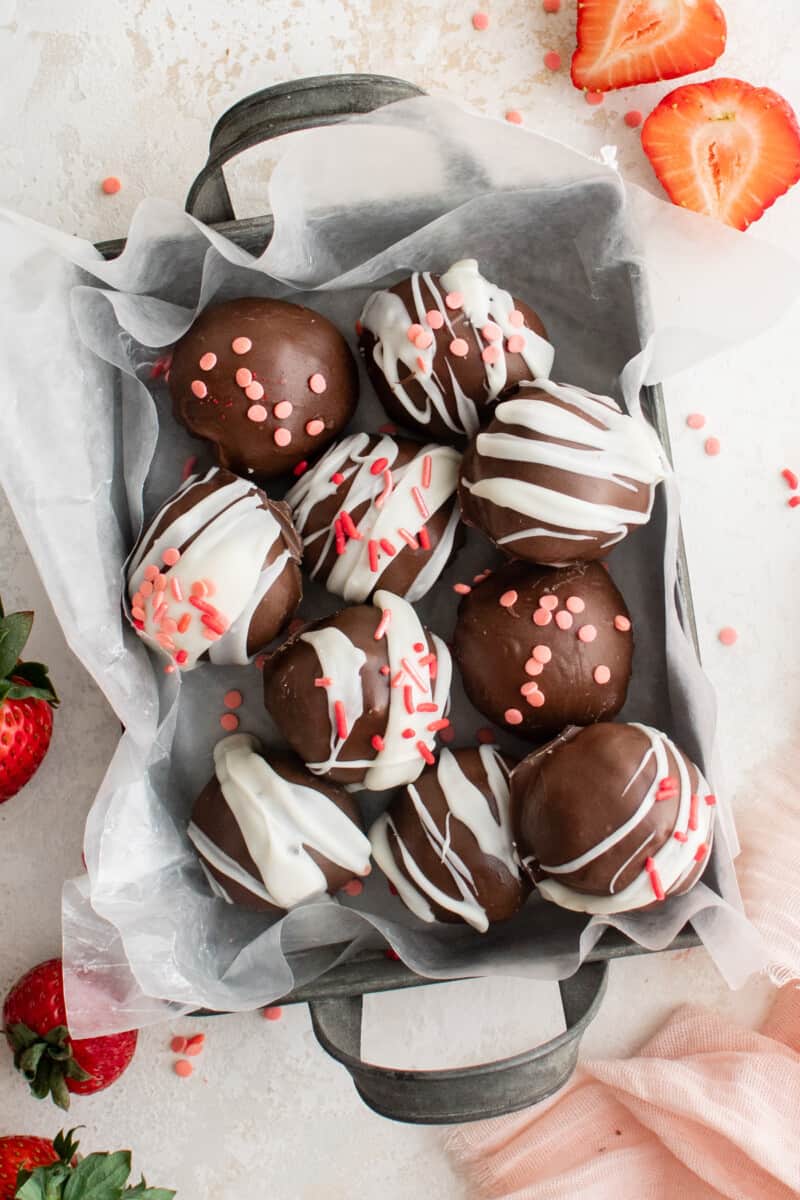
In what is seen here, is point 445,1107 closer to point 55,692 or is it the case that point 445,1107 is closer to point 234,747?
point 234,747

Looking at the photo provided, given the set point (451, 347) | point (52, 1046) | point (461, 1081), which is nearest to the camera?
point (461, 1081)

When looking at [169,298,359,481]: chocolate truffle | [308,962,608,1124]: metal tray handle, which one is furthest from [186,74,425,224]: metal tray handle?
[308,962,608,1124]: metal tray handle

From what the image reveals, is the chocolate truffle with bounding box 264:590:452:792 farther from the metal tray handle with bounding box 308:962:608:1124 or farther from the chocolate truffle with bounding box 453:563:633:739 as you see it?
the metal tray handle with bounding box 308:962:608:1124

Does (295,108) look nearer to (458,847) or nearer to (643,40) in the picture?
(643,40)

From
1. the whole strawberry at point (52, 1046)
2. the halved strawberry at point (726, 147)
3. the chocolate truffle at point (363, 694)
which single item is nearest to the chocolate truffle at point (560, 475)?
the chocolate truffle at point (363, 694)

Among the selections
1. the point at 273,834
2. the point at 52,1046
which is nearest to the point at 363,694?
the point at 273,834

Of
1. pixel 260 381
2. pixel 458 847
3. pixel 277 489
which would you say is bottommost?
pixel 458 847
